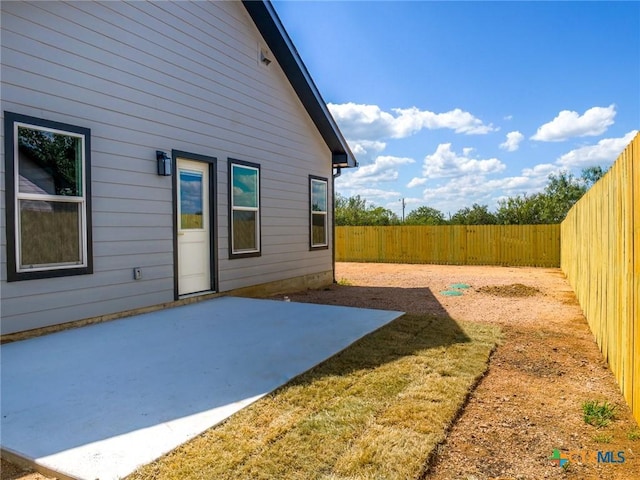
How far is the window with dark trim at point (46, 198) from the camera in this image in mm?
3994

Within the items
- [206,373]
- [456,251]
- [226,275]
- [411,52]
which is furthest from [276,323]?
[456,251]

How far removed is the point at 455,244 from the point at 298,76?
34.6 ft

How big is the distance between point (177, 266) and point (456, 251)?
502 inches

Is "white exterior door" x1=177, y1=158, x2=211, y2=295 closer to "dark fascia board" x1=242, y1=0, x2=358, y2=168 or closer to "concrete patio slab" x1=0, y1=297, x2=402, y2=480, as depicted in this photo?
"concrete patio slab" x1=0, y1=297, x2=402, y2=480

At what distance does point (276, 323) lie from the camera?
15.9ft

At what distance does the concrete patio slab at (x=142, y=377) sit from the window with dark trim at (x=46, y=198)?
2.55 ft

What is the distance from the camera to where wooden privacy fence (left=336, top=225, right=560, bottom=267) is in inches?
594

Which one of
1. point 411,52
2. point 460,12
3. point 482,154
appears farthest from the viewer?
point 482,154

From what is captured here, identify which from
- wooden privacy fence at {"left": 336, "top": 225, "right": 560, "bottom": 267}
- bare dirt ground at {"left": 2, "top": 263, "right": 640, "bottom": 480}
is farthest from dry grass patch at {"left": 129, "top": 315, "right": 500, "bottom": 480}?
wooden privacy fence at {"left": 336, "top": 225, "right": 560, "bottom": 267}

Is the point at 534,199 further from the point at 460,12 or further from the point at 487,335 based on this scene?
the point at 487,335

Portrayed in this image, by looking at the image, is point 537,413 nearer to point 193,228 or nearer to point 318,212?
point 193,228

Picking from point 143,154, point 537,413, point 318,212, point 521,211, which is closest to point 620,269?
point 537,413

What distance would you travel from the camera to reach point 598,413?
2623 mm

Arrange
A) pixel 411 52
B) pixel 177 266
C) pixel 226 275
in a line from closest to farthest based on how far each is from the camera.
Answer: pixel 177 266 → pixel 226 275 → pixel 411 52
